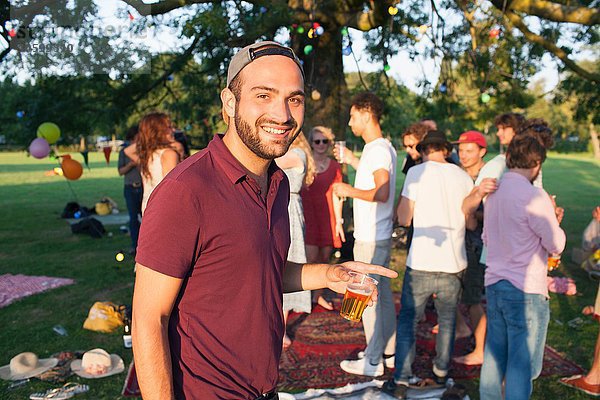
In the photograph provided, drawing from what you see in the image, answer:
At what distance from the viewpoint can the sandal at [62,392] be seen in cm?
380

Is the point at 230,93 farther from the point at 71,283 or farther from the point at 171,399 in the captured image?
the point at 71,283

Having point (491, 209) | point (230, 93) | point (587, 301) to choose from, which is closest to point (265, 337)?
point (230, 93)

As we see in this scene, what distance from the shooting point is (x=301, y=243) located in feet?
15.8

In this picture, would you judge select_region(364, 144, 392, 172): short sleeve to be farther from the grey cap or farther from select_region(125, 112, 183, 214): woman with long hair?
the grey cap

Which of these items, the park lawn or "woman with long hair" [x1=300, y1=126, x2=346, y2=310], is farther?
"woman with long hair" [x1=300, y1=126, x2=346, y2=310]

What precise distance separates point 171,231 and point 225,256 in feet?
0.67

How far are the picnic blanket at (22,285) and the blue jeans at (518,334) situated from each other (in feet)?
18.5

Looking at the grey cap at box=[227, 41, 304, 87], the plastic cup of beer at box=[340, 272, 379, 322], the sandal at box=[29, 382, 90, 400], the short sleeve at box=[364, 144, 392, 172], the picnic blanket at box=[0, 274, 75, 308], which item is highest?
the grey cap at box=[227, 41, 304, 87]

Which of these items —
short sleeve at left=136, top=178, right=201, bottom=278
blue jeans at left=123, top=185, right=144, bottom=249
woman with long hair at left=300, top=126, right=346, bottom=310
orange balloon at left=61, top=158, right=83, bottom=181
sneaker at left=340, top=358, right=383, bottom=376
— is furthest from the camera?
orange balloon at left=61, top=158, right=83, bottom=181

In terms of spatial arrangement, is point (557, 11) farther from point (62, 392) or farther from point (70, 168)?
point (70, 168)

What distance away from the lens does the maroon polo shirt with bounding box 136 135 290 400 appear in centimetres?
147

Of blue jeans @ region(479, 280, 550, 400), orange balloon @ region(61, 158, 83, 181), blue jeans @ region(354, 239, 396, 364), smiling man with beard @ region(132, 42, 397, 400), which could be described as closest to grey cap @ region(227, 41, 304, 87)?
smiling man with beard @ region(132, 42, 397, 400)

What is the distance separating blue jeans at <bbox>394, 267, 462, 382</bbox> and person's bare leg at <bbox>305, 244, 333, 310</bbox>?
207 cm

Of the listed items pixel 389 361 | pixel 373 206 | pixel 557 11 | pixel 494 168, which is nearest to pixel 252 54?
pixel 373 206
